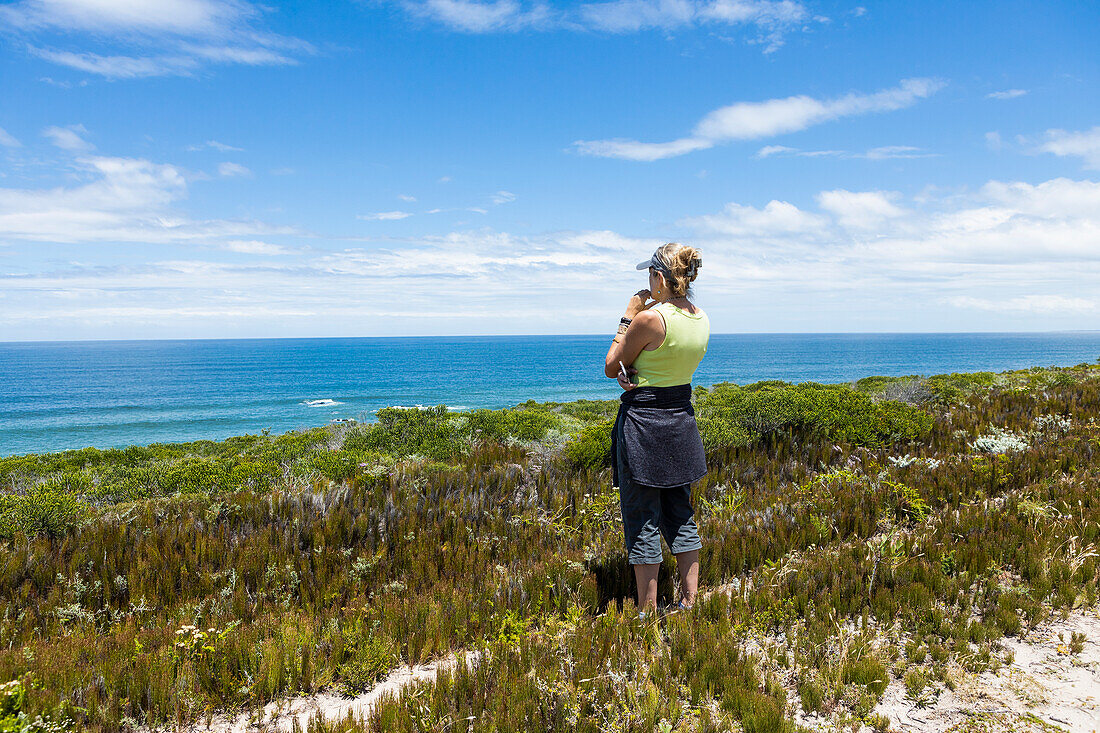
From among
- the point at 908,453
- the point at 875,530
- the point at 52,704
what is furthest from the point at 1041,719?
the point at 908,453

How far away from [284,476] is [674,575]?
228 inches

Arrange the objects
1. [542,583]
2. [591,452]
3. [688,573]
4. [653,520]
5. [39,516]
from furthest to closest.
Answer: [591,452] < [39,516] < [542,583] < [688,573] < [653,520]

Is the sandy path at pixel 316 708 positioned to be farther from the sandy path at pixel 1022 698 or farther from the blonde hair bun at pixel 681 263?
the blonde hair bun at pixel 681 263

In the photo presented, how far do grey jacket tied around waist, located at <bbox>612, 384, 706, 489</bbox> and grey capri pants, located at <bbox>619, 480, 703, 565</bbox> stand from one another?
0.38ft

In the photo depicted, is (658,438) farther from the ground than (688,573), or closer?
farther from the ground

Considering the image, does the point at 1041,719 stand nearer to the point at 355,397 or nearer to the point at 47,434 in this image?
the point at 47,434

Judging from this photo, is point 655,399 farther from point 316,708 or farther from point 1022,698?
point 316,708

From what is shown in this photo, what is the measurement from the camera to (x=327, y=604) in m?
4.18

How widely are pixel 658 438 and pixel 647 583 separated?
100cm

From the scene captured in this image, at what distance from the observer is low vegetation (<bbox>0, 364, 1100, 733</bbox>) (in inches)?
108

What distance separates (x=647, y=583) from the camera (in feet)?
11.7

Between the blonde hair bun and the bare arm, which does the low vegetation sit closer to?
the bare arm

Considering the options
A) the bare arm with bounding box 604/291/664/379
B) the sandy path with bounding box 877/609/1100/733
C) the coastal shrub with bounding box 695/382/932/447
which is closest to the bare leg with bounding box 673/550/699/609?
the sandy path with bounding box 877/609/1100/733

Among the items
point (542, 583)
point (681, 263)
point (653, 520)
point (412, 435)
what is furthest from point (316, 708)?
point (412, 435)
